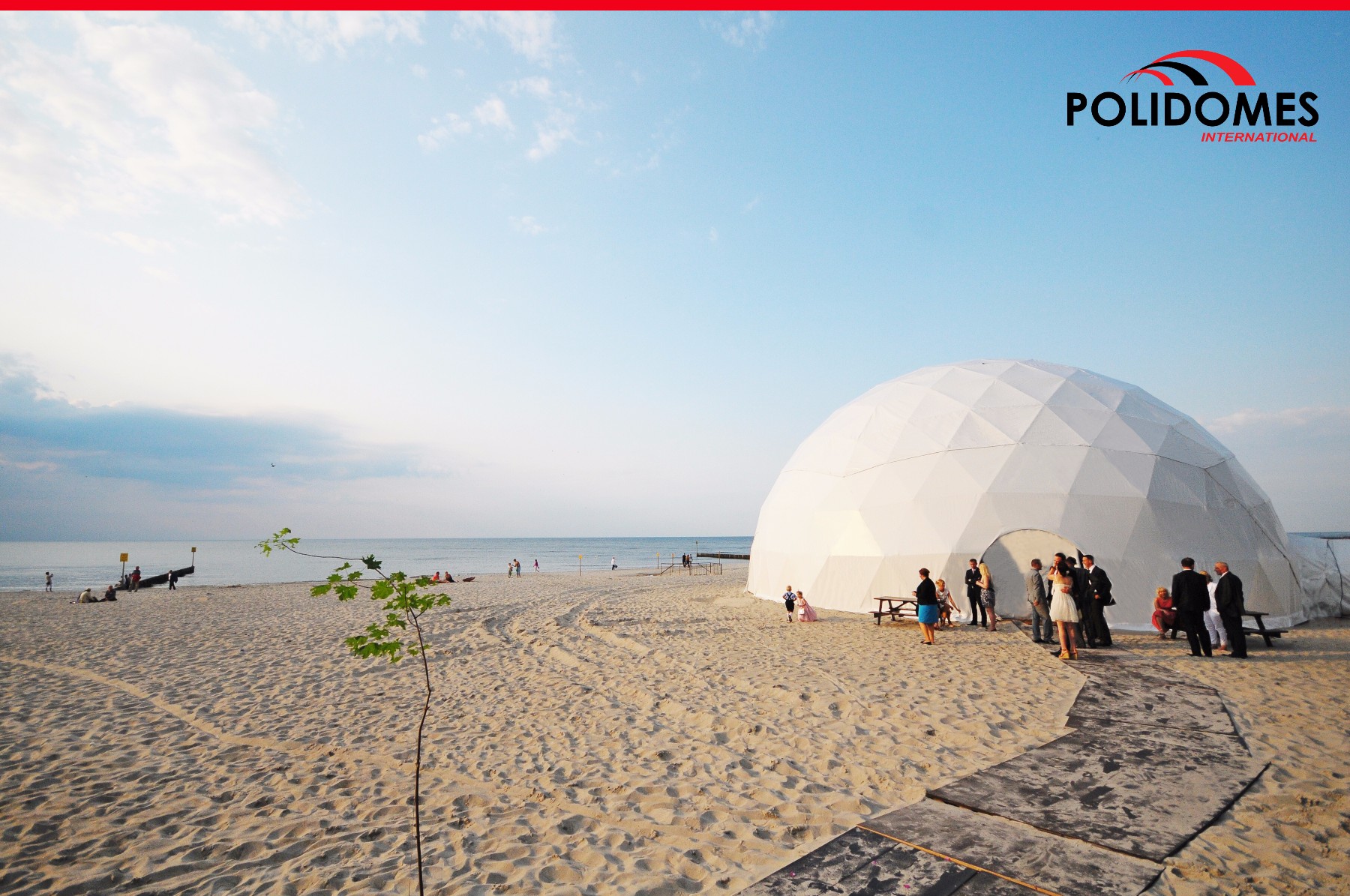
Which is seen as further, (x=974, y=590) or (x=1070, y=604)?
(x=974, y=590)

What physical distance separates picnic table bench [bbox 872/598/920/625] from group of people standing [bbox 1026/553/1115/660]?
2415 mm

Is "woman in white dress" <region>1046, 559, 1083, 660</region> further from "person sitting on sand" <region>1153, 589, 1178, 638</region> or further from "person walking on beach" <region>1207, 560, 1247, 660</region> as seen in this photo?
"person sitting on sand" <region>1153, 589, 1178, 638</region>

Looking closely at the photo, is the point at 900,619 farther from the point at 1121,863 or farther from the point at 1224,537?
the point at 1121,863

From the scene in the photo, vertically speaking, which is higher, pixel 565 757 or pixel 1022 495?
pixel 1022 495

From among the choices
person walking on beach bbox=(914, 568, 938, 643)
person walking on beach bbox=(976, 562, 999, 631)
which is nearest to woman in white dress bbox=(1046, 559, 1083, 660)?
person walking on beach bbox=(914, 568, 938, 643)

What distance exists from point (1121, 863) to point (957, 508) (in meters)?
11.0

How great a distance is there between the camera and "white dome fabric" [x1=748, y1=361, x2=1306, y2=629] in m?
12.5

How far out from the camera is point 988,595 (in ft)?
39.3

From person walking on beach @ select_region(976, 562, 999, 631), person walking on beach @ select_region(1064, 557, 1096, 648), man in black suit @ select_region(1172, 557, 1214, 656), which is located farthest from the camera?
person walking on beach @ select_region(976, 562, 999, 631)

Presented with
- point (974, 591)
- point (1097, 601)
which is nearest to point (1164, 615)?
point (1097, 601)

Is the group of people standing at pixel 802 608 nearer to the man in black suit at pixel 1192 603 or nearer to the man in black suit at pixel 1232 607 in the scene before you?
the man in black suit at pixel 1192 603

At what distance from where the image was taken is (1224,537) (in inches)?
497

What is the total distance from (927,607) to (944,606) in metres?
2.09

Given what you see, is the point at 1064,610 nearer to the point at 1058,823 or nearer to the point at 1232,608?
the point at 1232,608
